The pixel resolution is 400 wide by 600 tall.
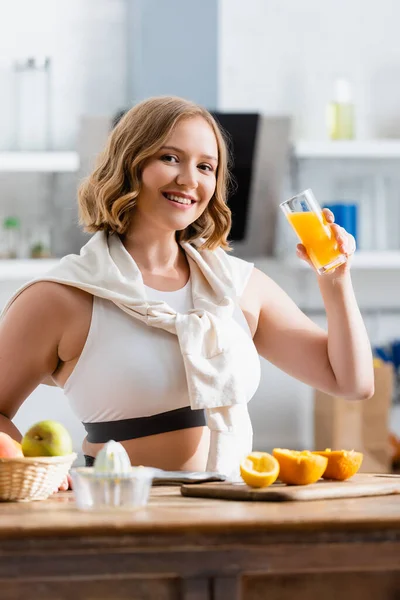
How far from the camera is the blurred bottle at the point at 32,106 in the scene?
12.3 feet

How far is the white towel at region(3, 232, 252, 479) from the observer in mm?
1700

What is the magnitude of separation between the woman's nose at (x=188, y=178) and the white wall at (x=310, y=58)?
7.04 feet

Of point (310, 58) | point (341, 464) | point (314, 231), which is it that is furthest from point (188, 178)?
point (310, 58)

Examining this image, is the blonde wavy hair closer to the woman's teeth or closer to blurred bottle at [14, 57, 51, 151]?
the woman's teeth

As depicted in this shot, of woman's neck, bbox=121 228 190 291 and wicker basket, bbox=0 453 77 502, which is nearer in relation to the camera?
wicker basket, bbox=0 453 77 502

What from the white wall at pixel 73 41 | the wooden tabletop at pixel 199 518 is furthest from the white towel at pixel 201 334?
the white wall at pixel 73 41

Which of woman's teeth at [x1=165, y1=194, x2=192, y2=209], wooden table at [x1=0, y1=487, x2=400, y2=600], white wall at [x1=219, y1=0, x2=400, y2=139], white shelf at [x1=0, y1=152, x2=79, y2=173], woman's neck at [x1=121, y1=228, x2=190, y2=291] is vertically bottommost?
wooden table at [x1=0, y1=487, x2=400, y2=600]

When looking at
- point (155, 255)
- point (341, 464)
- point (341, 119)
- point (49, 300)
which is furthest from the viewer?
point (341, 119)

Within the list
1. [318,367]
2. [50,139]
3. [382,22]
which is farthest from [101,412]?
[382,22]

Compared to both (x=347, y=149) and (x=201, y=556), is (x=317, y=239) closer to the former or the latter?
(x=201, y=556)

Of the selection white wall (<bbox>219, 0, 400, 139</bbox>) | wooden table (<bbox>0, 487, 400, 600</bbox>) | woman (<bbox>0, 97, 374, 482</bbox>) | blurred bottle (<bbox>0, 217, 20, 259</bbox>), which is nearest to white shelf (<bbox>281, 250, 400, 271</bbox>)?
white wall (<bbox>219, 0, 400, 139</bbox>)

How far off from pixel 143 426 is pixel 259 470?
386 mm

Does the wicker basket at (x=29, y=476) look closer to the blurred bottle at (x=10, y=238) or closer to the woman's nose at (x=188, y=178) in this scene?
the woman's nose at (x=188, y=178)

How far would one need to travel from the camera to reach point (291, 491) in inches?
51.0
